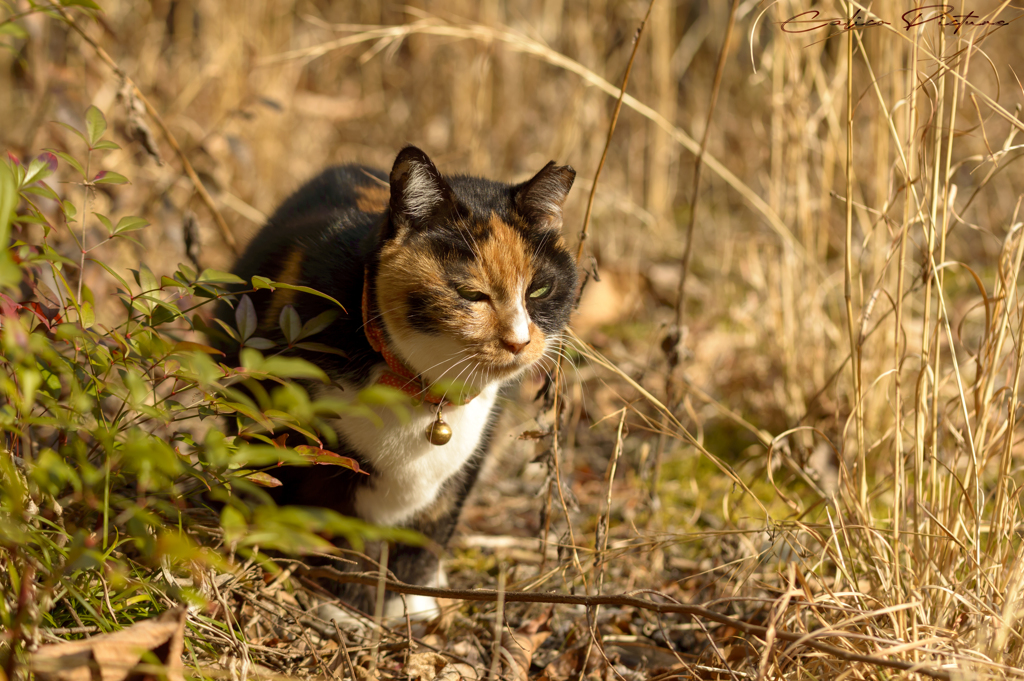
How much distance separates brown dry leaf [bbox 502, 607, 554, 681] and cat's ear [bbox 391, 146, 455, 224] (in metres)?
0.94

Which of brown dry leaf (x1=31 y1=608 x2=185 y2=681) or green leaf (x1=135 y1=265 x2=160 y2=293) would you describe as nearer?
brown dry leaf (x1=31 y1=608 x2=185 y2=681)

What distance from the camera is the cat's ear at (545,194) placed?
1.69m

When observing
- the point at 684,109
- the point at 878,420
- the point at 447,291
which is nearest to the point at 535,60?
the point at 684,109

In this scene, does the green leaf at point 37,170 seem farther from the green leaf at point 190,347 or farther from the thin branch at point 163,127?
the thin branch at point 163,127

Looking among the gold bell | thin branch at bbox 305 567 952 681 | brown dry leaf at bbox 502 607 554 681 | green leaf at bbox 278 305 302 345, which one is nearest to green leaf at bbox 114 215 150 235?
green leaf at bbox 278 305 302 345

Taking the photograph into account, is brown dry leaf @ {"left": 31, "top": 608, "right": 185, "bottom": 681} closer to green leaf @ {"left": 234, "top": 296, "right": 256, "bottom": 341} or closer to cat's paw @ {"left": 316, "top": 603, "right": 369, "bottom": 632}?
green leaf @ {"left": 234, "top": 296, "right": 256, "bottom": 341}

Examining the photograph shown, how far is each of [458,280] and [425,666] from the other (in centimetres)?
85

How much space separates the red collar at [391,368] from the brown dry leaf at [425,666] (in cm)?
56

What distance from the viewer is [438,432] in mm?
1657

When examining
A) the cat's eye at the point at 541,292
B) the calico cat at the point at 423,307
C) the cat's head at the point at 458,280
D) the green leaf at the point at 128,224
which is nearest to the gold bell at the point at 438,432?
the calico cat at the point at 423,307

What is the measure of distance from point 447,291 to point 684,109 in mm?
4240

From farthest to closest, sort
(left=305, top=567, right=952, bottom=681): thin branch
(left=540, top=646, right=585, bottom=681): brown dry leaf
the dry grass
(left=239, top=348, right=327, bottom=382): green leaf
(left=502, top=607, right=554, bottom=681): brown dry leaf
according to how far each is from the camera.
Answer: (left=540, top=646, right=585, bottom=681): brown dry leaf
(left=502, top=607, right=554, bottom=681): brown dry leaf
the dry grass
(left=305, top=567, right=952, bottom=681): thin branch
(left=239, top=348, right=327, bottom=382): green leaf

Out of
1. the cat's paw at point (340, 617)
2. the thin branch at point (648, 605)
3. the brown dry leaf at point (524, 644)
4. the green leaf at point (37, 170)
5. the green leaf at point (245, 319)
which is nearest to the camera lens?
the thin branch at point (648, 605)

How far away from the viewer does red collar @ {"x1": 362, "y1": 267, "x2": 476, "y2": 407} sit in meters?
1.65
